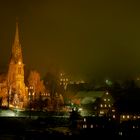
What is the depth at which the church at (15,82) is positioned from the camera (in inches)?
2709

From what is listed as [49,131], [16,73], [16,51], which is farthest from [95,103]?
[49,131]

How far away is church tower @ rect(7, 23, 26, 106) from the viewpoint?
73.2 metres

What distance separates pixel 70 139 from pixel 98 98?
30.6 meters

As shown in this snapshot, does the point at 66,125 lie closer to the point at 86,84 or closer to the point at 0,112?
the point at 0,112

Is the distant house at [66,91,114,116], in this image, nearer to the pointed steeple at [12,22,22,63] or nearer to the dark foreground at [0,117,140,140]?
the pointed steeple at [12,22,22,63]

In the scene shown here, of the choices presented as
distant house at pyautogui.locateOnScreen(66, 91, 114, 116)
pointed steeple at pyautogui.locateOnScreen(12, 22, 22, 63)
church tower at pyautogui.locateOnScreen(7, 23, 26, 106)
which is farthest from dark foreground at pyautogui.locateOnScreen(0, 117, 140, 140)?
pointed steeple at pyautogui.locateOnScreen(12, 22, 22, 63)

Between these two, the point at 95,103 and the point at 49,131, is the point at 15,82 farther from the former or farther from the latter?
the point at 49,131

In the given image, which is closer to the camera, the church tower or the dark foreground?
the dark foreground

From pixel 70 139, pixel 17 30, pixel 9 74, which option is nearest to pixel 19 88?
pixel 9 74

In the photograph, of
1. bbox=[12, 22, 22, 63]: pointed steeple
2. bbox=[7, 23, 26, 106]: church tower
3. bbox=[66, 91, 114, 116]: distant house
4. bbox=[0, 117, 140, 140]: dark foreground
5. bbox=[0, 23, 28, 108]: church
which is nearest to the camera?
bbox=[0, 117, 140, 140]: dark foreground

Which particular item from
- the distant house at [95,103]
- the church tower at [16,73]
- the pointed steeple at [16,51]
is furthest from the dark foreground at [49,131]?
the pointed steeple at [16,51]

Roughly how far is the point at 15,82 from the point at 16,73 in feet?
7.07

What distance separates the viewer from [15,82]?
7681 cm

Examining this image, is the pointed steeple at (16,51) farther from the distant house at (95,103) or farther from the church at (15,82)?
the distant house at (95,103)
